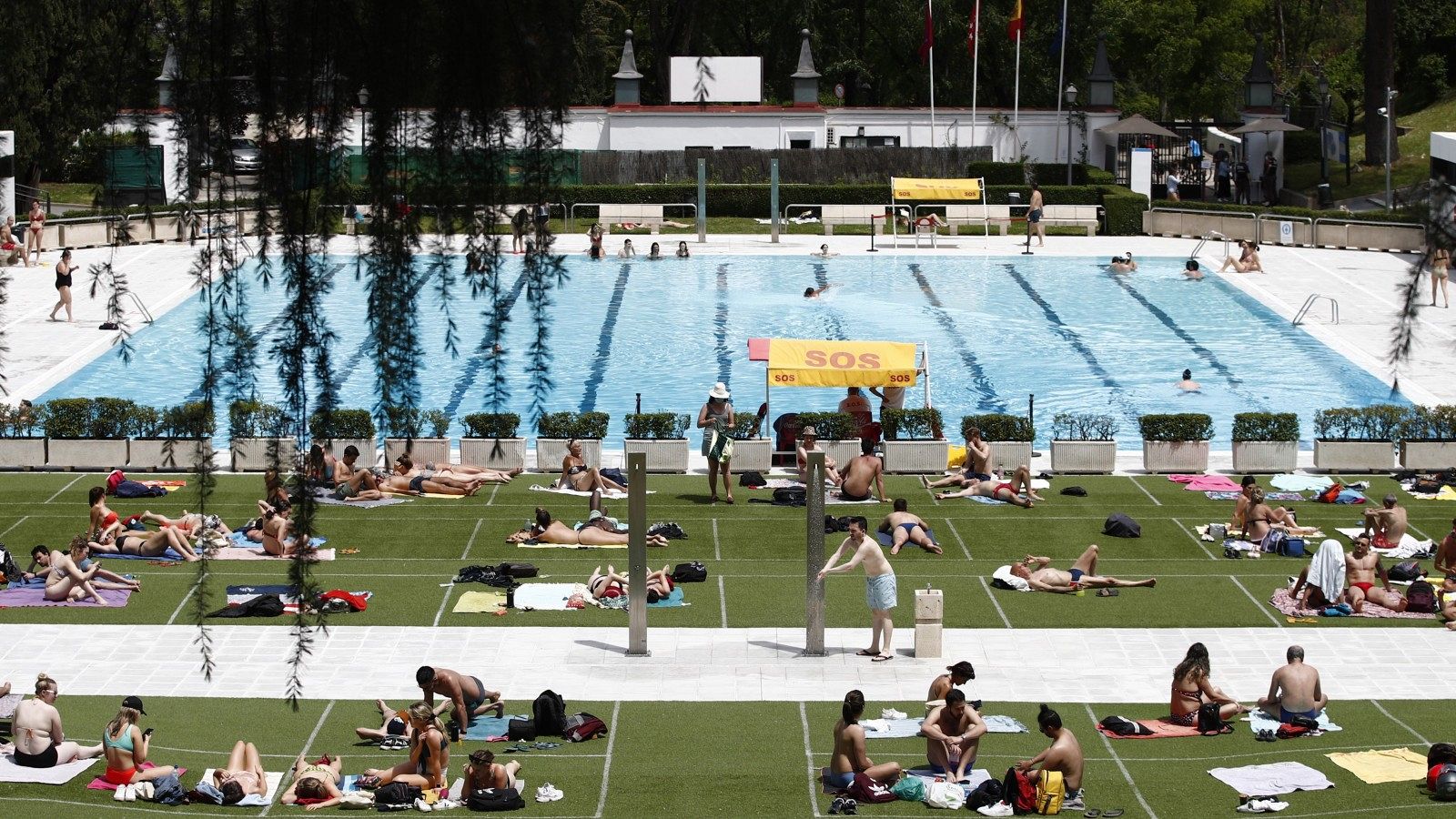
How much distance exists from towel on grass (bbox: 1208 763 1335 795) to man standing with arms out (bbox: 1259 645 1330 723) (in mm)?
944

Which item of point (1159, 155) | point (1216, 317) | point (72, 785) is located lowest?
point (72, 785)

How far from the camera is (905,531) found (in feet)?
63.1

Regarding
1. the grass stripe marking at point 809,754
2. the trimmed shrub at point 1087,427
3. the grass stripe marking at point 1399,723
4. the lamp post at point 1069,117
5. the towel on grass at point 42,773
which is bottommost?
the grass stripe marking at point 809,754

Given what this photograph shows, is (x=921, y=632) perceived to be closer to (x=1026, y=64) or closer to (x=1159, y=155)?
(x=1159, y=155)

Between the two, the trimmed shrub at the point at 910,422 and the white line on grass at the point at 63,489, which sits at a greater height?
the trimmed shrub at the point at 910,422

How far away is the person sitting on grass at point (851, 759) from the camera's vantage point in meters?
12.8

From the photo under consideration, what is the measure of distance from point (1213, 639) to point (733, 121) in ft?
120

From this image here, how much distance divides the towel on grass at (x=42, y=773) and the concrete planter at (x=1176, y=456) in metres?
14.0

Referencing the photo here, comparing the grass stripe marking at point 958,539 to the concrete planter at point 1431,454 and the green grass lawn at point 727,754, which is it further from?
the concrete planter at point 1431,454

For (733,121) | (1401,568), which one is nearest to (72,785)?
(1401,568)

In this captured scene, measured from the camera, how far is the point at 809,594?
1590cm

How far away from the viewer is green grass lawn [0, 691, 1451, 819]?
41.2ft

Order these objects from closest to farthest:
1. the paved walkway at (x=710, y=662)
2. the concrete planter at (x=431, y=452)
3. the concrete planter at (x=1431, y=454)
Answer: the paved walkway at (x=710, y=662)
the concrete planter at (x=431, y=452)
the concrete planter at (x=1431, y=454)

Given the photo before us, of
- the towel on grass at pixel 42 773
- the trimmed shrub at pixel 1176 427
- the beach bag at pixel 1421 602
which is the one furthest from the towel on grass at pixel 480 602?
the trimmed shrub at pixel 1176 427
